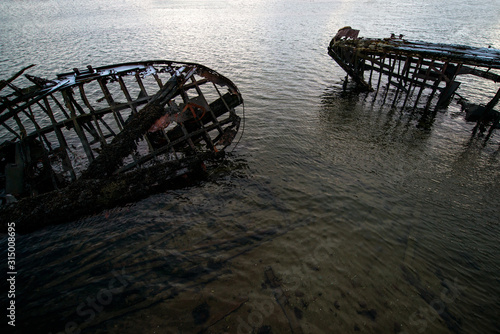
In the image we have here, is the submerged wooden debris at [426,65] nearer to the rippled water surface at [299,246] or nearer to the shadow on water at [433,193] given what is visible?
the shadow on water at [433,193]

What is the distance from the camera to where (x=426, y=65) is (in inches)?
656

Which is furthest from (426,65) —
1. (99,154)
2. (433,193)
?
(99,154)

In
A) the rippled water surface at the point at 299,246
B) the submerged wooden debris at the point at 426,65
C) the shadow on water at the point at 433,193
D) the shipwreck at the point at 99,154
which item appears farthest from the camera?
the submerged wooden debris at the point at 426,65

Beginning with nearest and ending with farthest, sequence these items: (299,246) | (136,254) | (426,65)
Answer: (136,254) < (299,246) < (426,65)

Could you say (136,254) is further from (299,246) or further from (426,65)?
(426,65)

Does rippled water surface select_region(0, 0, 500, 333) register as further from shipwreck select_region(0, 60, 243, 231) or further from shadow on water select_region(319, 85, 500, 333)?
shipwreck select_region(0, 60, 243, 231)

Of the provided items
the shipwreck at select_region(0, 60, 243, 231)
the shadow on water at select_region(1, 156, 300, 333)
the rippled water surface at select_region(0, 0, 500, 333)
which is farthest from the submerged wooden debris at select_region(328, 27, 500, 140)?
the shadow on water at select_region(1, 156, 300, 333)

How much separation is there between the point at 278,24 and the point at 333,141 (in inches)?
1691

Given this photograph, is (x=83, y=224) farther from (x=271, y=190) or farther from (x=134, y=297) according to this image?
(x=271, y=190)

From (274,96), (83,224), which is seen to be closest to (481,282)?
(83,224)

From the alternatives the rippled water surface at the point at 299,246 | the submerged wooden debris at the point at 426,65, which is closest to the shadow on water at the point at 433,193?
the rippled water surface at the point at 299,246

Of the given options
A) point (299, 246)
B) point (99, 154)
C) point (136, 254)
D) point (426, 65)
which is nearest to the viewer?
point (136, 254)

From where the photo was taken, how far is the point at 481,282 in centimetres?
636

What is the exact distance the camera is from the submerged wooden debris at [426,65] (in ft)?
43.2
